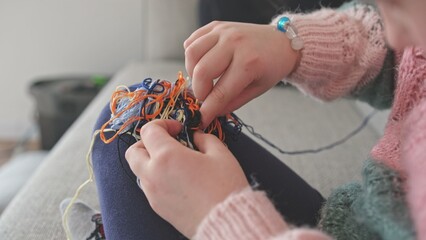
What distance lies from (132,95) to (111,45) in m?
1.28

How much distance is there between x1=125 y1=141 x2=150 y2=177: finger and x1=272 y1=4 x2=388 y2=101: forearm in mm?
236

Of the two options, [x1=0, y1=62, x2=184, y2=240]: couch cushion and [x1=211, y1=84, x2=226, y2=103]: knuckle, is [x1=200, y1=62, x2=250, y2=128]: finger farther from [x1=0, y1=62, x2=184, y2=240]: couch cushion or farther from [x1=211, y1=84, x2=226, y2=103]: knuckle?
[x1=0, y1=62, x2=184, y2=240]: couch cushion

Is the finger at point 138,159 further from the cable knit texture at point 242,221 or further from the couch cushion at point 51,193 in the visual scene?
the couch cushion at point 51,193

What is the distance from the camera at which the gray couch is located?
70cm

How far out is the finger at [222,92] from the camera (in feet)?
1.58

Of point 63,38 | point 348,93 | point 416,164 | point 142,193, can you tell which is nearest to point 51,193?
point 142,193

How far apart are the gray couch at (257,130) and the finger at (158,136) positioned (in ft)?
0.95

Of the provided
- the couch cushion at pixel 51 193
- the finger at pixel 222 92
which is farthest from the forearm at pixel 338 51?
the couch cushion at pixel 51 193

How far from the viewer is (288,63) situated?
551mm

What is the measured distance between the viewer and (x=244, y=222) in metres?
0.36

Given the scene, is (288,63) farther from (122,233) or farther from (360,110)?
(360,110)

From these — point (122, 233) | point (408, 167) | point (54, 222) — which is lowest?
point (54, 222)

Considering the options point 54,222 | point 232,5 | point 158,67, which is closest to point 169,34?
point 158,67

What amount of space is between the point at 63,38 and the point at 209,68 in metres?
1.39
